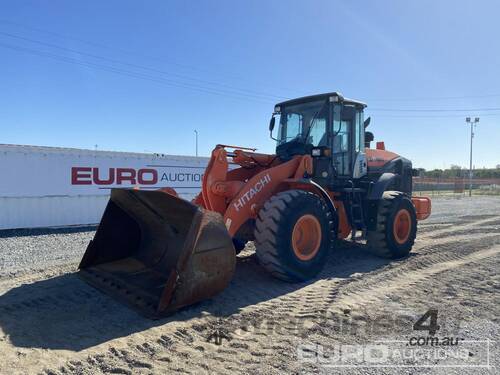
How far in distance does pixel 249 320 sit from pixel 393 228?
4046 mm

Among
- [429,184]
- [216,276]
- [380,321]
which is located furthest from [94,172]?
[429,184]

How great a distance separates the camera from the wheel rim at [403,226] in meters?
7.37

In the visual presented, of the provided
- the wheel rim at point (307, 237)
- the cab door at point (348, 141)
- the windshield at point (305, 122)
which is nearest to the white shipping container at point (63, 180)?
the windshield at point (305, 122)

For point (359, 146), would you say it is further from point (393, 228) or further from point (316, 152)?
point (393, 228)

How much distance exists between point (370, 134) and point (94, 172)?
8.02 metres

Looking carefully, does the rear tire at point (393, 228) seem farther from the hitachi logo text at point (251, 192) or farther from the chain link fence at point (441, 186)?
the chain link fence at point (441, 186)

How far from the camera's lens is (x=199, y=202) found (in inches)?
240

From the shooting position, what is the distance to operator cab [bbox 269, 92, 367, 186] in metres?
6.71

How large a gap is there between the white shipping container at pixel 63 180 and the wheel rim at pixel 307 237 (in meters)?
8.08

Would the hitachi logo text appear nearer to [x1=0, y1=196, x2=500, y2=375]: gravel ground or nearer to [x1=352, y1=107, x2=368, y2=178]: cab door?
[x1=0, y1=196, x2=500, y2=375]: gravel ground

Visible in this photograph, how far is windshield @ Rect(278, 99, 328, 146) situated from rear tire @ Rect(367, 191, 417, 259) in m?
1.65

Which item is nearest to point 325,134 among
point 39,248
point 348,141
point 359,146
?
point 348,141

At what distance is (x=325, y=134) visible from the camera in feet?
22.2

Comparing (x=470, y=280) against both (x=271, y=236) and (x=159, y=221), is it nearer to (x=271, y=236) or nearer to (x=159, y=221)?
(x=271, y=236)
